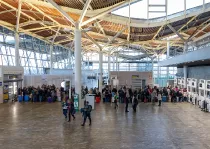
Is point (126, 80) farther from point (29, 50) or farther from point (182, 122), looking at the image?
point (182, 122)

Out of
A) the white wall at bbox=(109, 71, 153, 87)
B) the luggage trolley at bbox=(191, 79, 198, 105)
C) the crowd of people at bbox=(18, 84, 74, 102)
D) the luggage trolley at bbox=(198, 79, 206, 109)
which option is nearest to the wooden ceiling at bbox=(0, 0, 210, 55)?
the white wall at bbox=(109, 71, 153, 87)

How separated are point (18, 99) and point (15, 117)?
8.80 m

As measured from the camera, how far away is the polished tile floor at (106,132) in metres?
9.48

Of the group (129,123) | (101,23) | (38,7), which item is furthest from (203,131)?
(101,23)

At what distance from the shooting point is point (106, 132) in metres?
11.4

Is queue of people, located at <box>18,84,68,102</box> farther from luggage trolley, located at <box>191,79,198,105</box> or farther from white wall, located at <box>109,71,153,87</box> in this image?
luggage trolley, located at <box>191,79,198,105</box>

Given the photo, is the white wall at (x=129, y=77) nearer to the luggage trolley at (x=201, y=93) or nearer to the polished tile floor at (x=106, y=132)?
the luggage trolley at (x=201, y=93)

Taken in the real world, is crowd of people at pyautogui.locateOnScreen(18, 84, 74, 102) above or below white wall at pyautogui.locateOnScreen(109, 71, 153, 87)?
below

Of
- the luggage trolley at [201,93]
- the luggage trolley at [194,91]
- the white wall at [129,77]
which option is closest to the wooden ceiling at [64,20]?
the white wall at [129,77]

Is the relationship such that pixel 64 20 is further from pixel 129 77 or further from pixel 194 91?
pixel 194 91

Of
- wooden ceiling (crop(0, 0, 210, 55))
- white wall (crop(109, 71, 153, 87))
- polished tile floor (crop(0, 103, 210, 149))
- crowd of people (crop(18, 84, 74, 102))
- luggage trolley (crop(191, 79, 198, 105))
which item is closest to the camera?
polished tile floor (crop(0, 103, 210, 149))

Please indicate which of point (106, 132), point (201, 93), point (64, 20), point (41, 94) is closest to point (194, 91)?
point (201, 93)

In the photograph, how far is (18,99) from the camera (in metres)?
23.4

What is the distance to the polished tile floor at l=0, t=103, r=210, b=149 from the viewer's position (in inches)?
373
